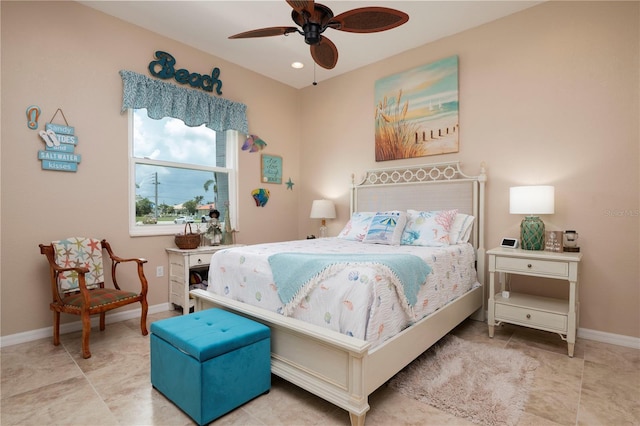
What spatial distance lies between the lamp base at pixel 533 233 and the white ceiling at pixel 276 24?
1.96 m

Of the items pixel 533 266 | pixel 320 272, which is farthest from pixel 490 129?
pixel 320 272

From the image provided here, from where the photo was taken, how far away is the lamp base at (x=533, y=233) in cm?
280

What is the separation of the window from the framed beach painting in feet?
6.20

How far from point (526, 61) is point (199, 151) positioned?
3.55 meters

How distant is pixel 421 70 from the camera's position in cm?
372

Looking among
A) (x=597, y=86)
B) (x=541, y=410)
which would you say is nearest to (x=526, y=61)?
(x=597, y=86)

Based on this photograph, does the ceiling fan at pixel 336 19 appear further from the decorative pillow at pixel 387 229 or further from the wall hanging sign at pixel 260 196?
the wall hanging sign at pixel 260 196

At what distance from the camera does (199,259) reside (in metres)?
3.50

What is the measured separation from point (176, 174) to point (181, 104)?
774 millimetres

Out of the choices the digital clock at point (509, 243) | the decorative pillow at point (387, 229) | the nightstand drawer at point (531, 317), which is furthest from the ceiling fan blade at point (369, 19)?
the nightstand drawer at point (531, 317)

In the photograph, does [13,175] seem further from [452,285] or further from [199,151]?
[452,285]

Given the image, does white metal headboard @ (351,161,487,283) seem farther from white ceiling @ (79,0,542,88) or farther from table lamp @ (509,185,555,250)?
white ceiling @ (79,0,542,88)

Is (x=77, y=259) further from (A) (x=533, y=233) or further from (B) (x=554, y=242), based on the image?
(B) (x=554, y=242)

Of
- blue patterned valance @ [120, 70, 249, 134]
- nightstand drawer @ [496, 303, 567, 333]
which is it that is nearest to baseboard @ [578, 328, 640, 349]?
nightstand drawer @ [496, 303, 567, 333]
